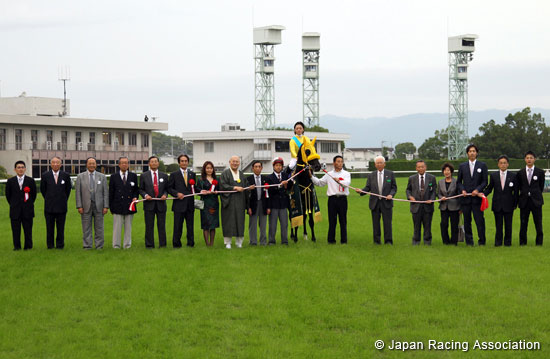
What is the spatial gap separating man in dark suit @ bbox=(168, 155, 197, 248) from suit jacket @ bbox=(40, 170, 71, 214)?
2.14 m

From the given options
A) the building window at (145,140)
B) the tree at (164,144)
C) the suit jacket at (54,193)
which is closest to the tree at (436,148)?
the tree at (164,144)

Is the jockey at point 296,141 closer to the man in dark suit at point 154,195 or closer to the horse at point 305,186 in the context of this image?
the horse at point 305,186

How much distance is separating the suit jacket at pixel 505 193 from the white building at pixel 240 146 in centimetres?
5929

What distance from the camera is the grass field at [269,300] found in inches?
286

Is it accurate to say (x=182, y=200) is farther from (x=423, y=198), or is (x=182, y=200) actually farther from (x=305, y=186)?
(x=423, y=198)

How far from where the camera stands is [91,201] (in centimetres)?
1371

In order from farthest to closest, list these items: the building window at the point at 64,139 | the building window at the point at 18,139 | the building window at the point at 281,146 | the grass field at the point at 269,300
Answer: the building window at the point at 281,146
the building window at the point at 64,139
the building window at the point at 18,139
the grass field at the point at 269,300

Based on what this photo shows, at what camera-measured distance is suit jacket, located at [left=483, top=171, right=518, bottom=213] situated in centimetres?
1354

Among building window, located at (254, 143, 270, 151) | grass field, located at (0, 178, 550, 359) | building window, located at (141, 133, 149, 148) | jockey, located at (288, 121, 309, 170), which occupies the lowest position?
grass field, located at (0, 178, 550, 359)

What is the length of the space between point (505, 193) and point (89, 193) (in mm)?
8335

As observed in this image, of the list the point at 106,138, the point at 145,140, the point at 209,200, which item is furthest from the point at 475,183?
the point at 145,140

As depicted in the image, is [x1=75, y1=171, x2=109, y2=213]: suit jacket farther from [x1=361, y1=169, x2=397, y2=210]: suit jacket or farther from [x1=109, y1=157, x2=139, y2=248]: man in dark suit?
[x1=361, y1=169, x2=397, y2=210]: suit jacket

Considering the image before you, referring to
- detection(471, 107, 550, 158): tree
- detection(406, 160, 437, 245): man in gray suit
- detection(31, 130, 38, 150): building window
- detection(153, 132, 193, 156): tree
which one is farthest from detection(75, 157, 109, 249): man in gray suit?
detection(153, 132, 193, 156): tree

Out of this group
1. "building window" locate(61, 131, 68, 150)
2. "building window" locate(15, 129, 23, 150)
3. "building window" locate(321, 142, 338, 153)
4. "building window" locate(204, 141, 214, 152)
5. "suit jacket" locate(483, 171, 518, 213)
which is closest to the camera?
"suit jacket" locate(483, 171, 518, 213)
